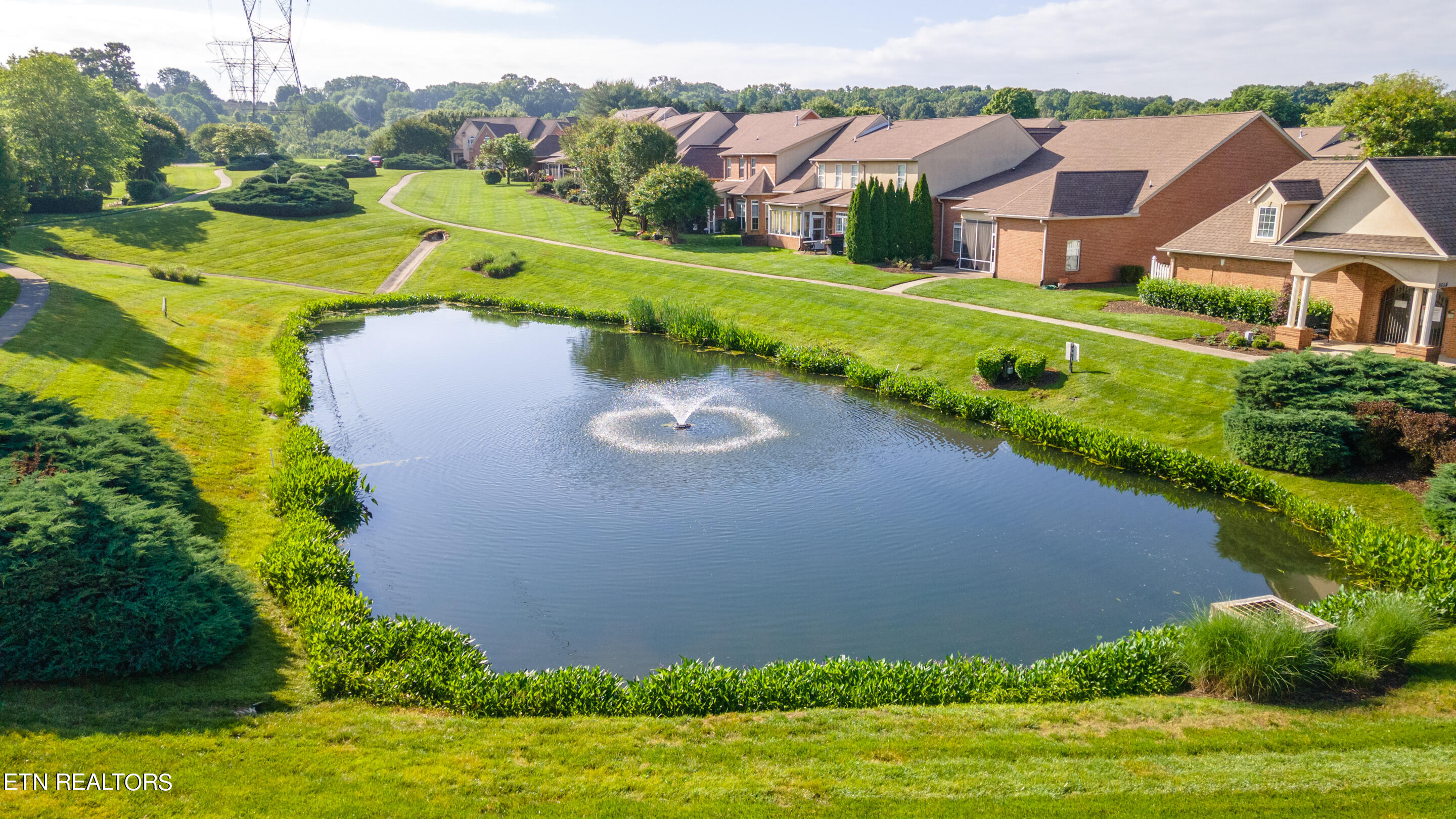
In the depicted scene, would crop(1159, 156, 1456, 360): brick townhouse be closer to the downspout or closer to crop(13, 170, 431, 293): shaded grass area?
the downspout

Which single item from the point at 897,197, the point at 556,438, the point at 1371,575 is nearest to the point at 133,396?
the point at 556,438

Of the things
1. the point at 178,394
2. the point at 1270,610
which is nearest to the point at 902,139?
the point at 178,394

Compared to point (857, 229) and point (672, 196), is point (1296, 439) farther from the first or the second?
point (672, 196)

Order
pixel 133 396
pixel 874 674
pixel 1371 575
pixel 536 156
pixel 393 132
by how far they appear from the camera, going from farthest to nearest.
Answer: pixel 393 132, pixel 536 156, pixel 133 396, pixel 1371 575, pixel 874 674

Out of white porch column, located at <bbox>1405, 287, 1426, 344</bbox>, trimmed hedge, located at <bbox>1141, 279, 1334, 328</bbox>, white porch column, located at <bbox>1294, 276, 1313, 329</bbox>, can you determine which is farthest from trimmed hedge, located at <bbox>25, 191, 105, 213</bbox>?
white porch column, located at <bbox>1405, 287, 1426, 344</bbox>

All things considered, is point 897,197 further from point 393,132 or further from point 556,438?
point 393,132

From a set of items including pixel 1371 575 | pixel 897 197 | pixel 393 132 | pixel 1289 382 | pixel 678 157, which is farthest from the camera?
pixel 393 132
